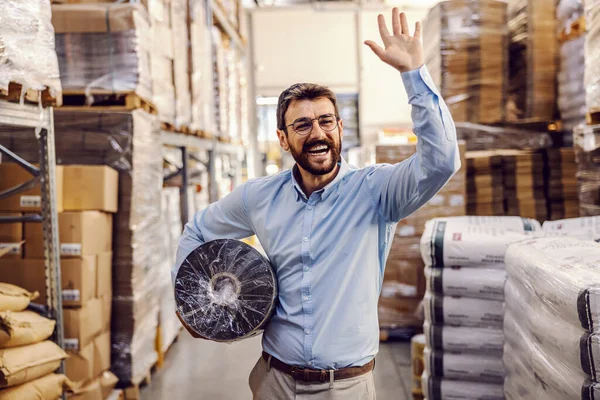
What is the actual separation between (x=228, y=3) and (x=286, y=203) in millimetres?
6508

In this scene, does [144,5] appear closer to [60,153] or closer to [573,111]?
[60,153]

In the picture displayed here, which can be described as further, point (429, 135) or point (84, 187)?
point (84, 187)

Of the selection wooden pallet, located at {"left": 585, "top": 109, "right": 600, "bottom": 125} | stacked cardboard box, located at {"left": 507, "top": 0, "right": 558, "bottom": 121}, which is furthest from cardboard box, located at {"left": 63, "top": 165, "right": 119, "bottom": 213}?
stacked cardboard box, located at {"left": 507, "top": 0, "right": 558, "bottom": 121}

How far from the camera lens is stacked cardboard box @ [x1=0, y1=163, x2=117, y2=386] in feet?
10.7

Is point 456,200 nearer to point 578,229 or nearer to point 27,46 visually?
point 578,229

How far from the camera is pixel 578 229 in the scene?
270 cm

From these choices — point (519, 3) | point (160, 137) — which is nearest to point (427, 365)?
point (160, 137)

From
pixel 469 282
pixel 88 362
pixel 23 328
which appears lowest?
pixel 88 362

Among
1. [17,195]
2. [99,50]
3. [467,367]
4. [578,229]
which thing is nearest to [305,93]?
[578,229]

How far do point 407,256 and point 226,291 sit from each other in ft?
10.4

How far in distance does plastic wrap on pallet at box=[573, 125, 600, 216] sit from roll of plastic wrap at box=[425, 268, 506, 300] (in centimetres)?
103

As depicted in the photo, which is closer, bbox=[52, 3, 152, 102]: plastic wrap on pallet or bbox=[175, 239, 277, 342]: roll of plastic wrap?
bbox=[175, 239, 277, 342]: roll of plastic wrap

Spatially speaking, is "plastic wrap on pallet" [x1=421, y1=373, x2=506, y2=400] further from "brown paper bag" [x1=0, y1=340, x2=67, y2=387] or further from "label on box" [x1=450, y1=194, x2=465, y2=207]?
"brown paper bag" [x1=0, y1=340, x2=67, y2=387]

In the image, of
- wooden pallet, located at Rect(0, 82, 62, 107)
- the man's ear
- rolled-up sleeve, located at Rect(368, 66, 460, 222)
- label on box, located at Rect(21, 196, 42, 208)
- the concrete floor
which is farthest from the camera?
the concrete floor
